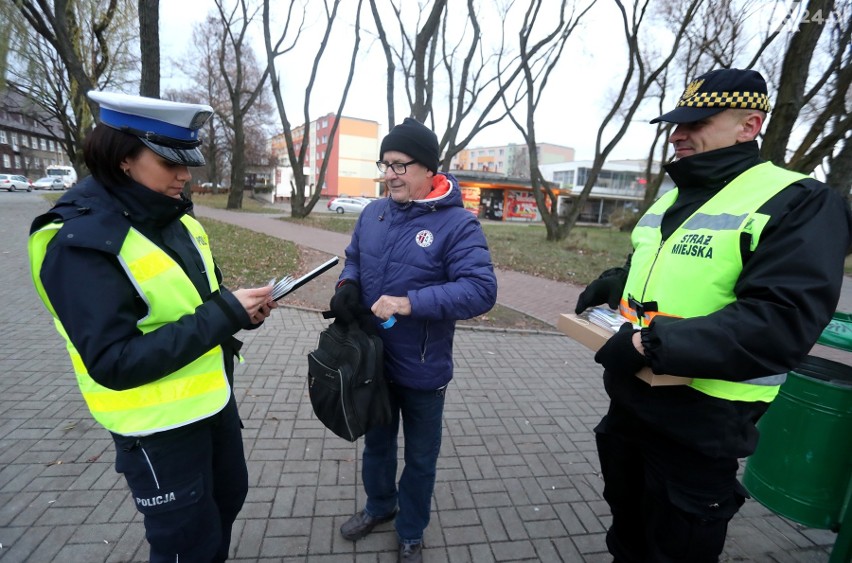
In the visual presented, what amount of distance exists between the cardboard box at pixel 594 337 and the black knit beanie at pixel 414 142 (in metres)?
1.00

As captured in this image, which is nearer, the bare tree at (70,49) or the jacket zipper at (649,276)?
the jacket zipper at (649,276)

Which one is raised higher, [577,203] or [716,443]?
[577,203]

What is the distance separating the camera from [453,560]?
2375mm

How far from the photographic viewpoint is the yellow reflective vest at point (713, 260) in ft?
4.83

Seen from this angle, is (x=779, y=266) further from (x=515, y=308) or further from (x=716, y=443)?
(x=515, y=308)

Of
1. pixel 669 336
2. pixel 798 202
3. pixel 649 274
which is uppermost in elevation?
pixel 798 202

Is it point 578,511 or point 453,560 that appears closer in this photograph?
point 453,560

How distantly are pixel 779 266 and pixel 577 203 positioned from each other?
16.4 m

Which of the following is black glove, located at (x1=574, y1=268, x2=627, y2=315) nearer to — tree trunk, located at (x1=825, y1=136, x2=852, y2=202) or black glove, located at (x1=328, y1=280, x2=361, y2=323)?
black glove, located at (x1=328, y1=280, x2=361, y2=323)

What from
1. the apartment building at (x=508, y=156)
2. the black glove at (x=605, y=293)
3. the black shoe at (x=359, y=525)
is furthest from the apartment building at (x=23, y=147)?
the black glove at (x=605, y=293)

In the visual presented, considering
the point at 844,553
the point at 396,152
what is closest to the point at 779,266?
the point at 396,152

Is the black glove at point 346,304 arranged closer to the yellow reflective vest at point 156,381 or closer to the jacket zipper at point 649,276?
the yellow reflective vest at point 156,381

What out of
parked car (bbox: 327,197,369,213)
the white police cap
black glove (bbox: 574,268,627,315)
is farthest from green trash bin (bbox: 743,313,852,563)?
parked car (bbox: 327,197,369,213)

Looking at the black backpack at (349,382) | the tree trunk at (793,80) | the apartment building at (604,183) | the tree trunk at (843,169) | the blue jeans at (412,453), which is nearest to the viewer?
the black backpack at (349,382)
